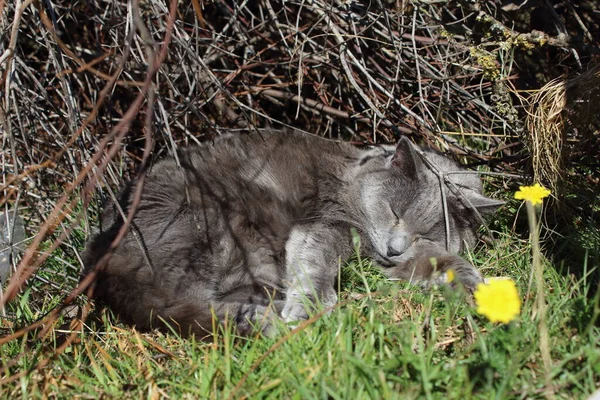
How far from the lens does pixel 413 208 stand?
97.6 inches

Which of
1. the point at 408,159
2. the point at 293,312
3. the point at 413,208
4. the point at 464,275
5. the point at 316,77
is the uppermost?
the point at 316,77

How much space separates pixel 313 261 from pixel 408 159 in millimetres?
→ 587

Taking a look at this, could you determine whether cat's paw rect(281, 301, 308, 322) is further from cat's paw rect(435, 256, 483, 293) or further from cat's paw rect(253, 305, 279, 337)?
cat's paw rect(435, 256, 483, 293)

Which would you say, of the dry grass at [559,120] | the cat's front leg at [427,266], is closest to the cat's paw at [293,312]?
the cat's front leg at [427,266]

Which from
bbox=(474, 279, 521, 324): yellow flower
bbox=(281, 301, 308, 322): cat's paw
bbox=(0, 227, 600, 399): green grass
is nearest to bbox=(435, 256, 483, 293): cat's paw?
bbox=(0, 227, 600, 399): green grass

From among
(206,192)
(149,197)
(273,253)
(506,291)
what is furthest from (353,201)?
(506,291)

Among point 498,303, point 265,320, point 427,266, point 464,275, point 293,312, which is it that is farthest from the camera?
point 427,266

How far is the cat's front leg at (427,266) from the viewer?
2.25m

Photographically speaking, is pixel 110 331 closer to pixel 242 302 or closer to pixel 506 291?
pixel 242 302

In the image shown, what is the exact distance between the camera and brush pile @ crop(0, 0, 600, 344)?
2514mm

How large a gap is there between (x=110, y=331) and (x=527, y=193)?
142 cm

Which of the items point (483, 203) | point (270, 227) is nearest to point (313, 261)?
point (270, 227)

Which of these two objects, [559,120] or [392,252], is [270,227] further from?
[559,120]

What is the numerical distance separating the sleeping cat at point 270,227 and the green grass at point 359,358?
0.16m
